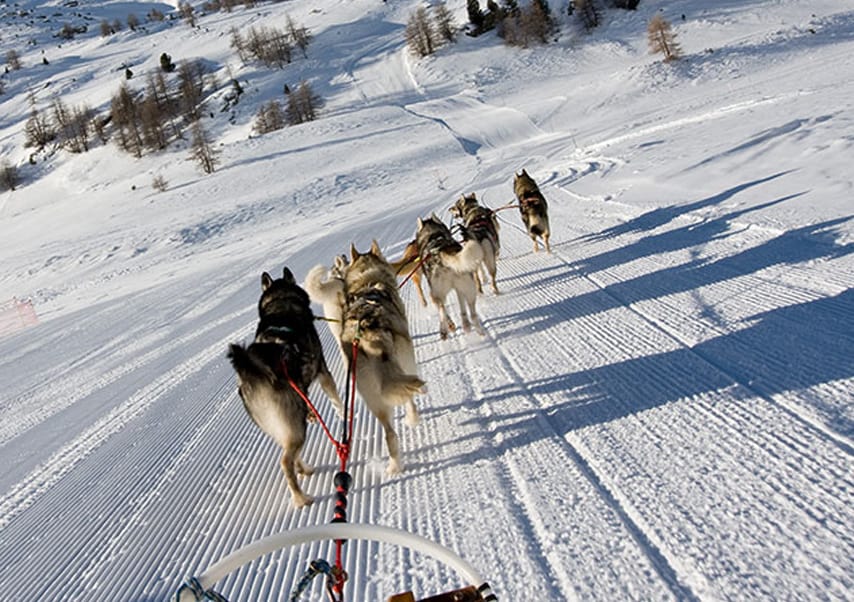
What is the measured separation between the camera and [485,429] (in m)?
3.83

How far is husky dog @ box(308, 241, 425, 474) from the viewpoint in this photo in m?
3.48

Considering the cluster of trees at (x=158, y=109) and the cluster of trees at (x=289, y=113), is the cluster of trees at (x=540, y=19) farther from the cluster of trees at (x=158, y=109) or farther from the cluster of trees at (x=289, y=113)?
the cluster of trees at (x=158, y=109)

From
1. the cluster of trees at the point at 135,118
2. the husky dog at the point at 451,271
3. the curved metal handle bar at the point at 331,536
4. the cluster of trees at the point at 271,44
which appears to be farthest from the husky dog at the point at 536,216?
the cluster of trees at the point at 271,44

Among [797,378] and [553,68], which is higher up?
[553,68]

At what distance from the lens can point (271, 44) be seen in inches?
2714

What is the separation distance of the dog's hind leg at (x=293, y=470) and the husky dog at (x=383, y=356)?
0.50m

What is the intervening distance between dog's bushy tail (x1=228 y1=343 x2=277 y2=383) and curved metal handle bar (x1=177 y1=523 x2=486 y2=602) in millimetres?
1908

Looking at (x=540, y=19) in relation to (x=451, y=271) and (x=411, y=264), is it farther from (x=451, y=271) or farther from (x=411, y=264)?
(x=451, y=271)

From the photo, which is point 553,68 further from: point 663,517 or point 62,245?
point 663,517

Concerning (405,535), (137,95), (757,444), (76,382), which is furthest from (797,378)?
(137,95)

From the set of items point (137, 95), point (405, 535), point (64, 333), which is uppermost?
point (137, 95)

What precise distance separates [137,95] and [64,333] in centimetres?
6153

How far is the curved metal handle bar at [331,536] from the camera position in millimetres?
1354

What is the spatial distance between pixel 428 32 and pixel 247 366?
65.8m
